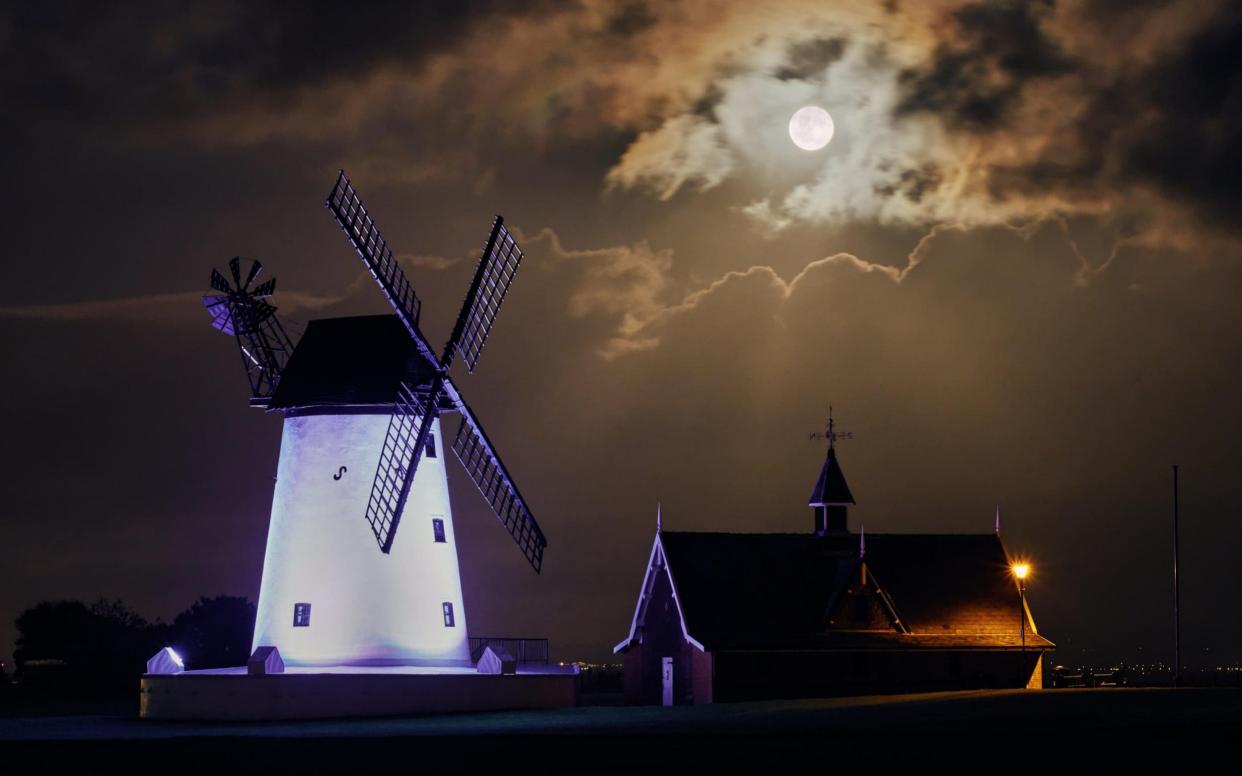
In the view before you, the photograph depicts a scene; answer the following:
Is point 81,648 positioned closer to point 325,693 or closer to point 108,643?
point 108,643

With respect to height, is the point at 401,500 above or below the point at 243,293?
below

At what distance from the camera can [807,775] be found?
3512 cm

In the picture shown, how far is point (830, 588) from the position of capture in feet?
206

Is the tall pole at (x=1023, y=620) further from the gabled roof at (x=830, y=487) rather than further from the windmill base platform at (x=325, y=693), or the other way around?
the windmill base platform at (x=325, y=693)

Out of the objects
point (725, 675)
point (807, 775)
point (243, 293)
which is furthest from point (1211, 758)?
point (243, 293)

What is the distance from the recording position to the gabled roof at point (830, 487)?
2591 inches

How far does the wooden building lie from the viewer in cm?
6062

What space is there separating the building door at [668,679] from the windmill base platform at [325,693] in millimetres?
7489

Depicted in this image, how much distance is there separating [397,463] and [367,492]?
1351 mm

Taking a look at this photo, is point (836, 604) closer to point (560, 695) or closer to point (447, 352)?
point (560, 695)

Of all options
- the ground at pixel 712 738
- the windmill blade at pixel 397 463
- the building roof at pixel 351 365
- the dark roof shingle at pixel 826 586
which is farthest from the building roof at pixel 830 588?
the building roof at pixel 351 365

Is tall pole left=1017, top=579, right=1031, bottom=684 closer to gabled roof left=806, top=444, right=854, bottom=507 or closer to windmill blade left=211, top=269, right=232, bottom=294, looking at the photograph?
gabled roof left=806, top=444, right=854, bottom=507

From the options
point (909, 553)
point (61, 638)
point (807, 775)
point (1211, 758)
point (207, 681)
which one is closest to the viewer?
point (807, 775)

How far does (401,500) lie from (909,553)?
20416 millimetres
